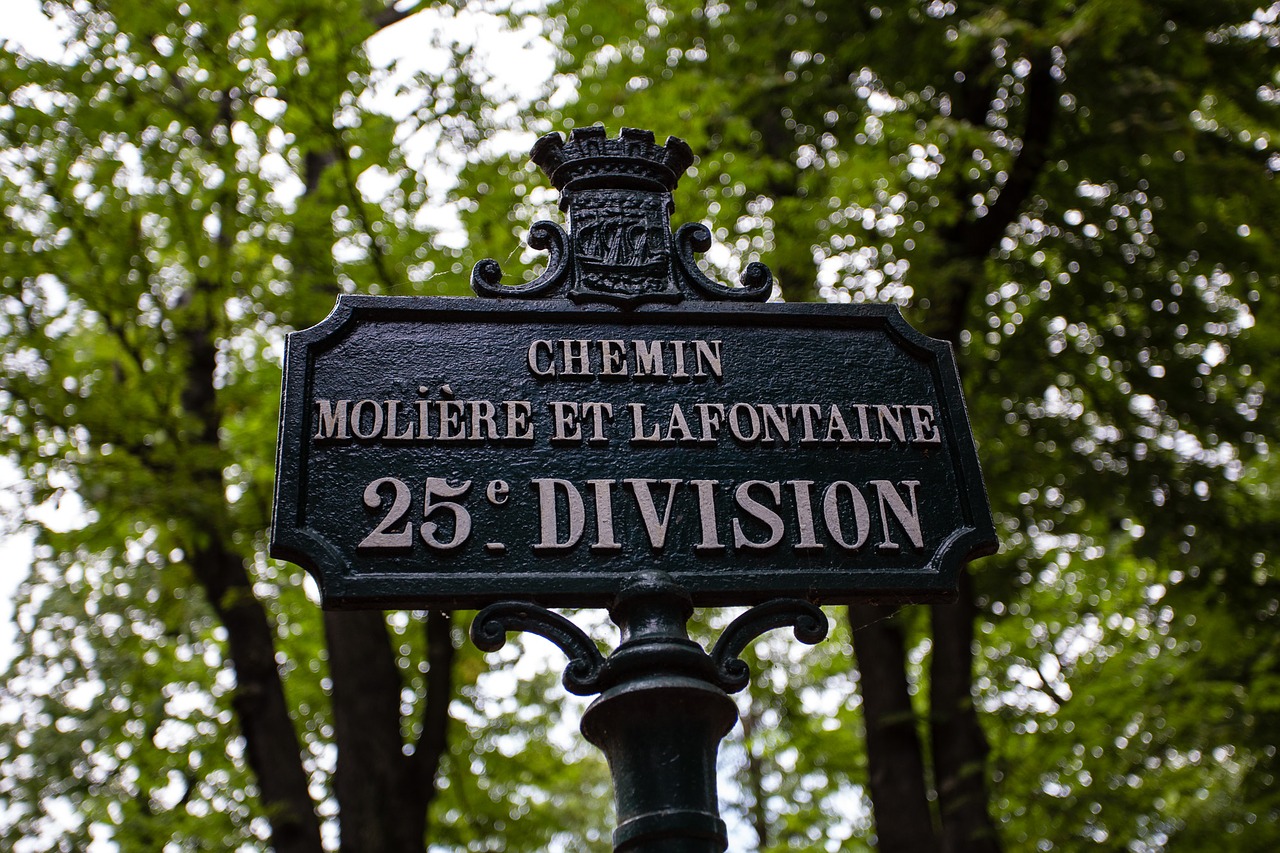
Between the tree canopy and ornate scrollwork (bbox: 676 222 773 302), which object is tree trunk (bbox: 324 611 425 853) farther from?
ornate scrollwork (bbox: 676 222 773 302)

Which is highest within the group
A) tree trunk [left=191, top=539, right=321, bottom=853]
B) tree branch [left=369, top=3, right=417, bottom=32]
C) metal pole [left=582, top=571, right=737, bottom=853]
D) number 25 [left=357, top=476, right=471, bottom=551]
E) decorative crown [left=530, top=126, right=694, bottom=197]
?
tree branch [left=369, top=3, right=417, bottom=32]

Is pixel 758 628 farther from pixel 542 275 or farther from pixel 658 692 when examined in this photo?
pixel 542 275

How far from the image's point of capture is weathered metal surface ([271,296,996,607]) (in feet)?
7.18

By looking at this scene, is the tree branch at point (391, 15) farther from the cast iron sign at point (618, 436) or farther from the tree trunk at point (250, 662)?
the cast iron sign at point (618, 436)

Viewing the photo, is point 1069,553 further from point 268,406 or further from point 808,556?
point 808,556

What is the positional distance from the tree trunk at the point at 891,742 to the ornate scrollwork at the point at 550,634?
456 centimetres

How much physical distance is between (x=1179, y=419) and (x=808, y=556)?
754cm

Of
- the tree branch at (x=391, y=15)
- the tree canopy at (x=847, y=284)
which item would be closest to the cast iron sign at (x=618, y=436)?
the tree canopy at (x=847, y=284)

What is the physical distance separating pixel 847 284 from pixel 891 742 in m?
3.16

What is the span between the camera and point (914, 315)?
795 centimetres

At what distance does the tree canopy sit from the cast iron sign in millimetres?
4037

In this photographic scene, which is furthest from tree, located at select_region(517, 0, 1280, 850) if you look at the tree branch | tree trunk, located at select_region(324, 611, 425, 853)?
tree trunk, located at select_region(324, 611, 425, 853)

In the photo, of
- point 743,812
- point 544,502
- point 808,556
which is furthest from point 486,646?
point 743,812

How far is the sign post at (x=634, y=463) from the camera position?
2104 mm
